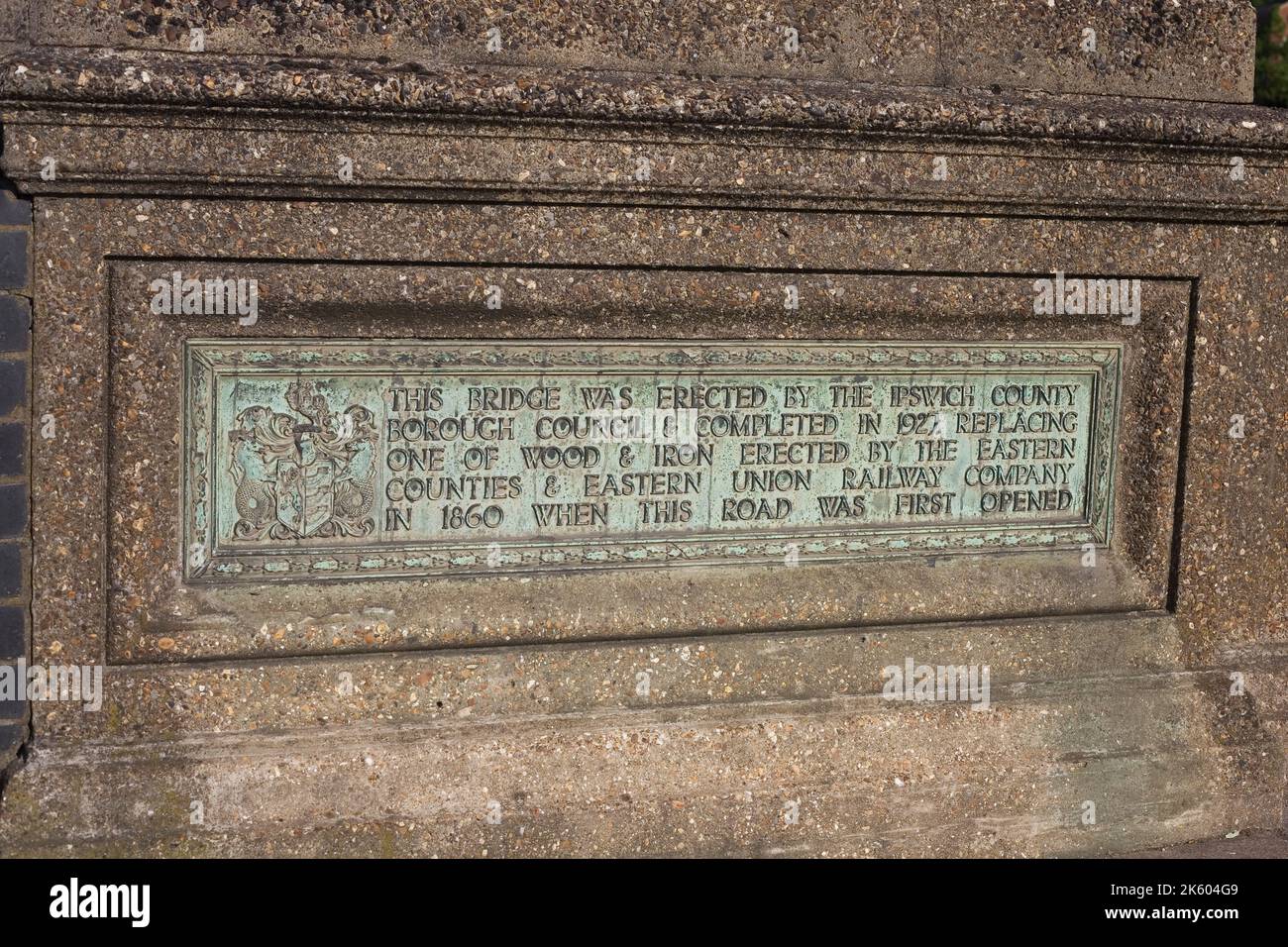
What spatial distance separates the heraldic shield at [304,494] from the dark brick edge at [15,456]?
566 mm

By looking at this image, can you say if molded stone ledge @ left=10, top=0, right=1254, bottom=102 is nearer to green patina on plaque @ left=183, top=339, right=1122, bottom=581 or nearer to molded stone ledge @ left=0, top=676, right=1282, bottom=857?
green patina on plaque @ left=183, top=339, right=1122, bottom=581

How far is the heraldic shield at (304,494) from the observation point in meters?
3.36

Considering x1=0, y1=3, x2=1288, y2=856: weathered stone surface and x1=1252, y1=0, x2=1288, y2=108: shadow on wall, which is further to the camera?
x1=1252, y1=0, x2=1288, y2=108: shadow on wall

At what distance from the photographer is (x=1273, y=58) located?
33.6ft

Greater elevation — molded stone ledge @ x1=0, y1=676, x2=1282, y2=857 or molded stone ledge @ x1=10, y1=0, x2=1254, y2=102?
molded stone ledge @ x1=10, y1=0, x2=1254, y2=102

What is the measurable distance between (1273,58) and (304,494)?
9.33 m

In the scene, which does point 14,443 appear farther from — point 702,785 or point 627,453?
point 702,785

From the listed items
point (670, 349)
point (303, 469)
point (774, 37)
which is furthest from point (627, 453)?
point (774, 37)

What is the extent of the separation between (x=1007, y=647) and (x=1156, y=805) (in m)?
0.64

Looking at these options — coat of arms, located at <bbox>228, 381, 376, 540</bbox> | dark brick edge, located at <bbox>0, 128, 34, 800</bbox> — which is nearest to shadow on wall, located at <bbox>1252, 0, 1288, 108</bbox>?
coat of arms, located at <bbox>228, 381, 376, 540</bbox>

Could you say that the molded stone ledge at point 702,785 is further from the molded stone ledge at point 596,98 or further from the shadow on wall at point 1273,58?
the shadow on wall at point 1273,58

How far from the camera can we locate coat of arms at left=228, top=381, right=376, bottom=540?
3.33 metres

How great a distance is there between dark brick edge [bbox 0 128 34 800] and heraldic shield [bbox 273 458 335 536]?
57 cm

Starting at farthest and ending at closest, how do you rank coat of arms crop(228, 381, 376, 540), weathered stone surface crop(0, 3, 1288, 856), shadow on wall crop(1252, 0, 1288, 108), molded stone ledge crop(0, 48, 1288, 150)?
shadow on wall crop(1252, 0, 1288, 108) < coat of arms crop(228, 381, 376, 540) < weathered stone surface crop(0, 3, 1288, 856) < molded stone ledge crop(0, 48, 1288, 150)
